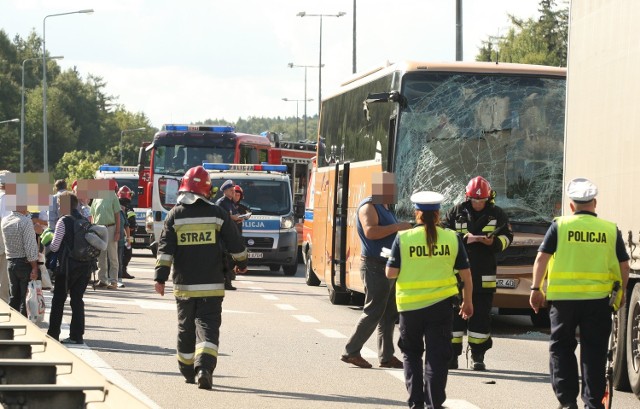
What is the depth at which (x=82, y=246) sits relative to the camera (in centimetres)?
1497

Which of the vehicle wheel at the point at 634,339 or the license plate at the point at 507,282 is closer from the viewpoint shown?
the vehicle wheel at the point at 634,339

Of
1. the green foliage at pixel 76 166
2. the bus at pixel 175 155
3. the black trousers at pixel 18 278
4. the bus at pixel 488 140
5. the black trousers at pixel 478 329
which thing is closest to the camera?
the black trousers at pixel 478 329

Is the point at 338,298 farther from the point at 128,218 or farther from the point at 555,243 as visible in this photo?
the point at 555,243

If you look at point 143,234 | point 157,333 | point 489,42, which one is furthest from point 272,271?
point 489,42

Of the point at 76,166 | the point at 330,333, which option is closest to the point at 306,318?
the point at 330,333

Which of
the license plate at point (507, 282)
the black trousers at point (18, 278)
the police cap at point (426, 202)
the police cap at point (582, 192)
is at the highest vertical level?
the police cap at point (582, 192)

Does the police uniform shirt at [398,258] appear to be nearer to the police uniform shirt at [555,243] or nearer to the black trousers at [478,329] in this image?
the police uniform shirt at [555,243]

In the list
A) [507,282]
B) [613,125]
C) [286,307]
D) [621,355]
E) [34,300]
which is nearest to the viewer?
[621,355]

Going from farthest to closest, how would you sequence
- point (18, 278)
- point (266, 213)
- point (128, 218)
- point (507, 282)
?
point (266, 213), point (128, 218), point (507, 282), point (18, 278)

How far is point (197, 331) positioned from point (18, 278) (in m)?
3.99

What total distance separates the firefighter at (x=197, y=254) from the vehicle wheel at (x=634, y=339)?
3.05 metres

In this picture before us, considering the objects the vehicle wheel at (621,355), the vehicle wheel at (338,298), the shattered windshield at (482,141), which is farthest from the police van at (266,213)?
the vehicle wheel at (621,355)

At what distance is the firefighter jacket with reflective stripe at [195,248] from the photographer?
1192cm

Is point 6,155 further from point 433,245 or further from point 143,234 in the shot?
point 433,245
